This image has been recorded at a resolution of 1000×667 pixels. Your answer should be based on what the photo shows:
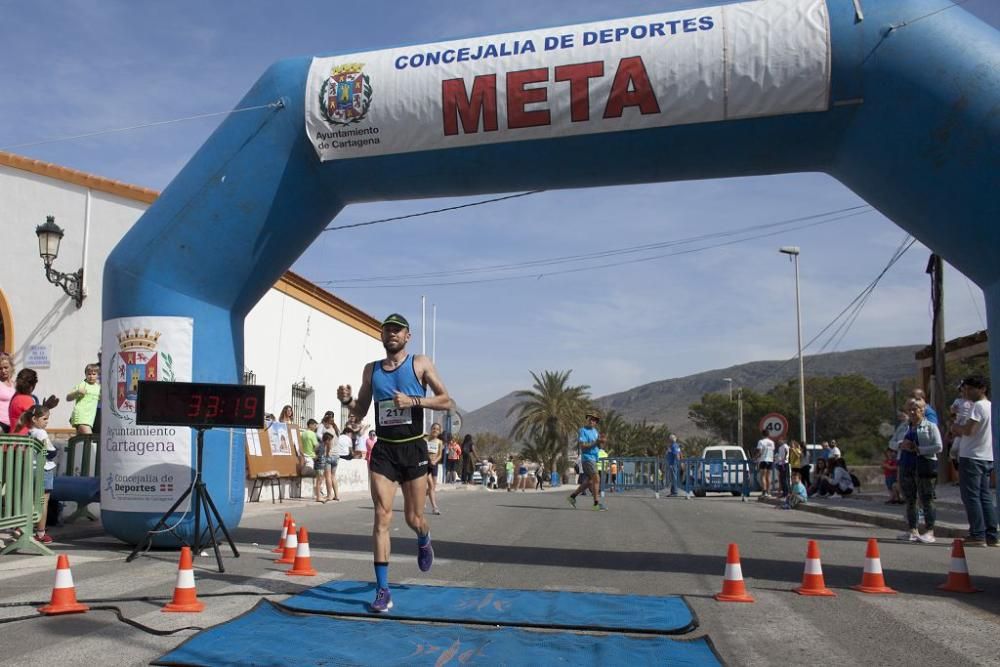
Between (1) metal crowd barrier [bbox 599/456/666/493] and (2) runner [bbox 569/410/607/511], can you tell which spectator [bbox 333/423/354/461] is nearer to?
(2) runner [bbox 569/410/607/511]

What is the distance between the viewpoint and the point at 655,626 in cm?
554

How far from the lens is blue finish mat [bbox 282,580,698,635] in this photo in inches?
222

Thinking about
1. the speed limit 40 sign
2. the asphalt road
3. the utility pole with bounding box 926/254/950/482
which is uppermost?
the utility pole with bounding box 926/254/950/482

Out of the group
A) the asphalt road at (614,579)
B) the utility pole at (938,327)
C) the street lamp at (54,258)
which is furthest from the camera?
the utility pole at (938,327)

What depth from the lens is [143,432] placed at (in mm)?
9102

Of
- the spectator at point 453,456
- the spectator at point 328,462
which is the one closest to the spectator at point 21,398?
the spectator at point 328,462

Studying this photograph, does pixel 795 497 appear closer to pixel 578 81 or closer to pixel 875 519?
pixel 875 519

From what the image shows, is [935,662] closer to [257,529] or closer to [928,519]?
[928,519]

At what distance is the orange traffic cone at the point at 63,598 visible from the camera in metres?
5.66

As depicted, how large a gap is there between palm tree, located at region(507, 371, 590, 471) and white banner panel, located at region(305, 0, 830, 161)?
154 feet

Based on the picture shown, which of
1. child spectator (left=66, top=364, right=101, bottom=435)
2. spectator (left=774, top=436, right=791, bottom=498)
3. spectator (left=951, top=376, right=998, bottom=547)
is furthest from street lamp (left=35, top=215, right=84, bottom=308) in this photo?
spectator (left=774, top=436, right=791, bottom=498)

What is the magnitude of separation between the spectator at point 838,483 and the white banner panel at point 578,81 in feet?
58.9

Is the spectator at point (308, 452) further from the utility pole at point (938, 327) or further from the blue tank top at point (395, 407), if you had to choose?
the blue tank top at point (395, 407)

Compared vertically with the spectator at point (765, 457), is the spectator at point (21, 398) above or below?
above
